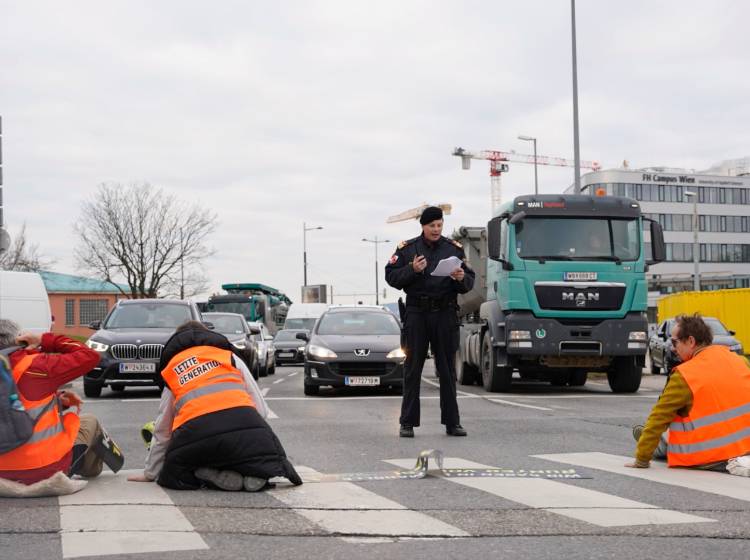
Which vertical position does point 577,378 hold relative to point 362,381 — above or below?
below

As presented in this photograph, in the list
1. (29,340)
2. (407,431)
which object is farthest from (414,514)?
(407,431)

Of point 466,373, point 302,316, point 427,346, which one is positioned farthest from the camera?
point 302,316

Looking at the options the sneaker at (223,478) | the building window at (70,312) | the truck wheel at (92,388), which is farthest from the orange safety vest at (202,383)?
the building window at (70,312)

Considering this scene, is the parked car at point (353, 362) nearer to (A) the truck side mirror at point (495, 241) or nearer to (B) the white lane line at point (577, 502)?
(A) the truck side mirror at point (495, 241)

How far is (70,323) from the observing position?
284 feet

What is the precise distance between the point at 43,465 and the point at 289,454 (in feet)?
9.09

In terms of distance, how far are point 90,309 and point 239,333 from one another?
221 feet

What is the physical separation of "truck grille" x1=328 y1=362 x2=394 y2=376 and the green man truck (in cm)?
196

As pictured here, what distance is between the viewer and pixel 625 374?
18.1 metres

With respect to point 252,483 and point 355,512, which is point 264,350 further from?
point 355,512

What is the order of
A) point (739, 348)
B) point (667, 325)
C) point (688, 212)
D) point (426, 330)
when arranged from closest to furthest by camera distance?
1. point (426, 330)
2. point (739, 348)
3. point (667, 325)
4. point (688, 212)

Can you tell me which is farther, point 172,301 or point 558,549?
point 172,301

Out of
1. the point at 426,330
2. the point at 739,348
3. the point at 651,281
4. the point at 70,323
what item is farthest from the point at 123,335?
the point at 651,281

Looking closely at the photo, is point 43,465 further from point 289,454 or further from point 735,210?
point 735,210
